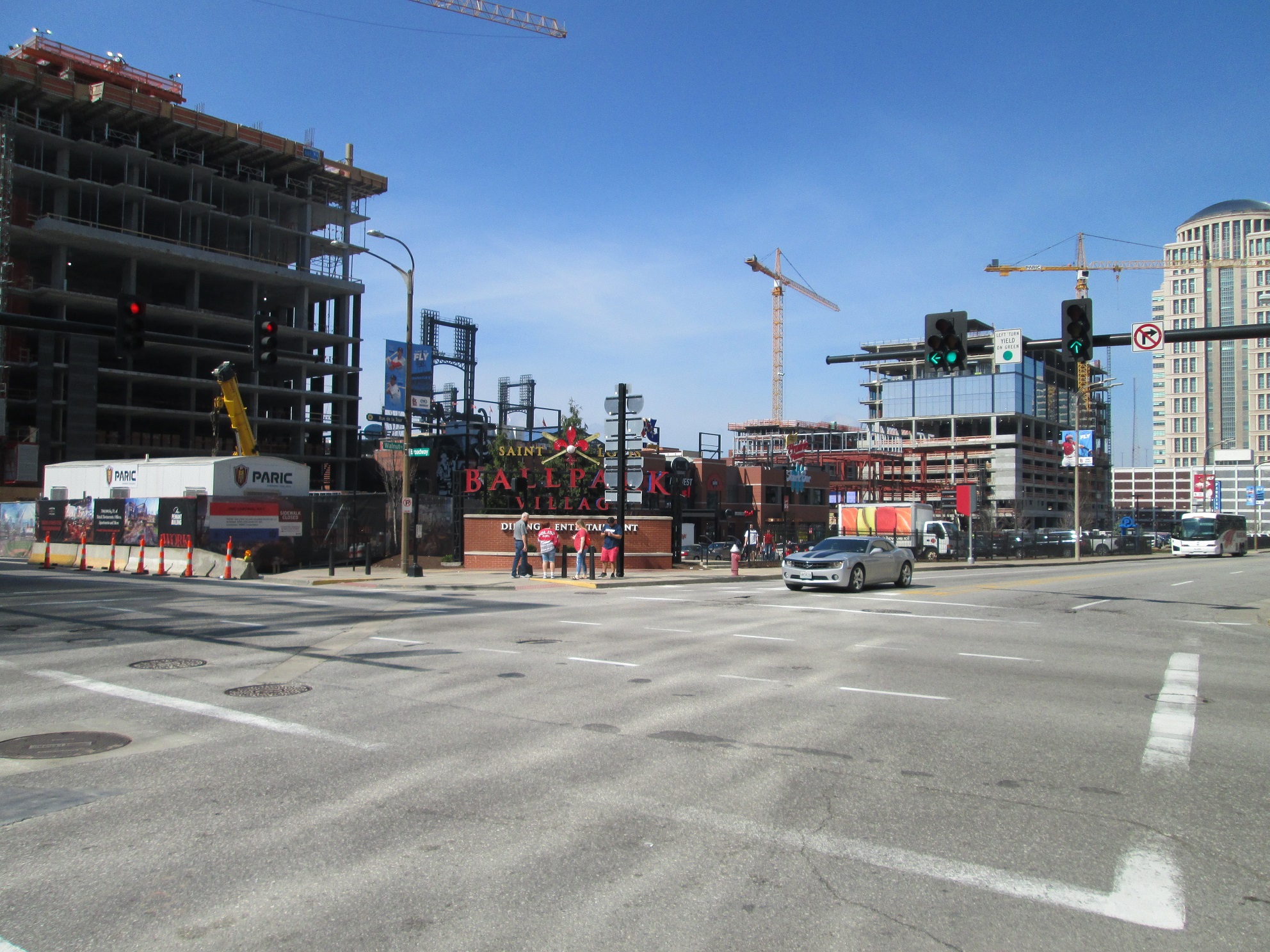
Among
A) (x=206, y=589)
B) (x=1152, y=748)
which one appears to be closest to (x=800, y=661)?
(x=1152, y=748)

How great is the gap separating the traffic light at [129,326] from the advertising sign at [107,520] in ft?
58.6

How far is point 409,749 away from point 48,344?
66803 mm

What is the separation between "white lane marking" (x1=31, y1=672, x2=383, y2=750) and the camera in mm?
7930

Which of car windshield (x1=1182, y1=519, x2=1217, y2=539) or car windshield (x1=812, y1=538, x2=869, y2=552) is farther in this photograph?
car windshield (x1=1182, y1=519, x2=1217, y2=539)

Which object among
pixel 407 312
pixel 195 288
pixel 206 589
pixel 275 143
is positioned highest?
pixel 275 143

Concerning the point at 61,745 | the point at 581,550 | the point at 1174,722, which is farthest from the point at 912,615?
the point at 61,745

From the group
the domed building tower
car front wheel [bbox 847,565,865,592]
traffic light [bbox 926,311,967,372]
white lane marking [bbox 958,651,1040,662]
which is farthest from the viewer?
the domed building tower

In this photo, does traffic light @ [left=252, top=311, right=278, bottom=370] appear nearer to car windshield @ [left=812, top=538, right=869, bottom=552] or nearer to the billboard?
car windshield @ [left=812, top=538, right=869, bottom=552]

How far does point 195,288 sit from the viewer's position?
238 feet

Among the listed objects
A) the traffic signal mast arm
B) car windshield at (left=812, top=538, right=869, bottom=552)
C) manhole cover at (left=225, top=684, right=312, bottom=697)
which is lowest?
manhole cover at (left=225, top=684, right=312, bottom=697)

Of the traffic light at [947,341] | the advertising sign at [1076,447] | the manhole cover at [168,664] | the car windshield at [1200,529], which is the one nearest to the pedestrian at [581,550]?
the traffic light at [947,341]

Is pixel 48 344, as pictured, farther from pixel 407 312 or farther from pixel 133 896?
pixel 133 896

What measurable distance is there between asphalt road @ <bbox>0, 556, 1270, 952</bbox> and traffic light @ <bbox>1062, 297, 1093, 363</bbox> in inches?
228

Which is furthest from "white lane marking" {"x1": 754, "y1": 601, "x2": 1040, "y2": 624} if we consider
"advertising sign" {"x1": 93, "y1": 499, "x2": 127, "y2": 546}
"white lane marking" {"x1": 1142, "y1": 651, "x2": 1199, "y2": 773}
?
"advertising sign" {"x1": 93, "y1": 499, "x2": 127, "y2": 546}
